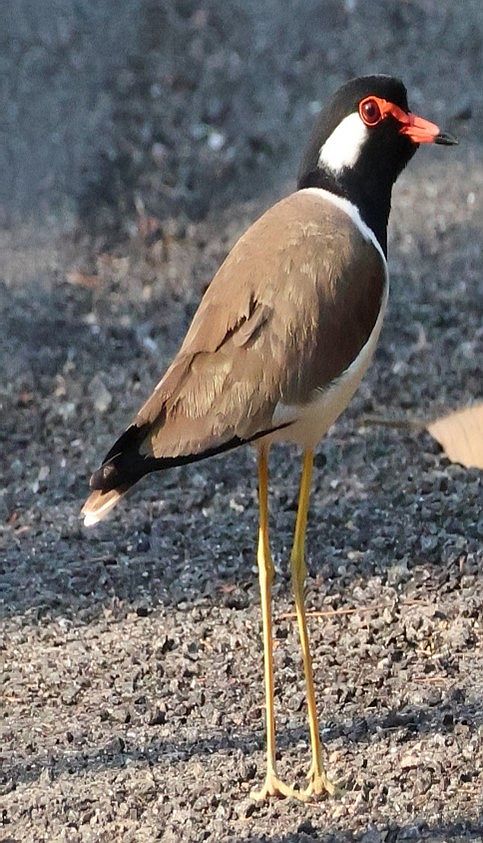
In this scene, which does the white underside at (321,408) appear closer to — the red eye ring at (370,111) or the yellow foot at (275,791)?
the red eye ring at (370,111)

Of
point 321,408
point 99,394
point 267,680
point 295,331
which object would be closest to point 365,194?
point 295,331

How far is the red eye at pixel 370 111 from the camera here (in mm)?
3746

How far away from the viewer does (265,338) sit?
349 cm

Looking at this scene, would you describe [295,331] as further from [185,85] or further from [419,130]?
[185,85]

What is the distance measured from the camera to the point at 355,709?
408cm

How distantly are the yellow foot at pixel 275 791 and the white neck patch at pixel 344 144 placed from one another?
1652mm

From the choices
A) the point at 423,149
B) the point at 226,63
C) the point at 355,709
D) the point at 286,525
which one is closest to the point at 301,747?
the point at 355,709

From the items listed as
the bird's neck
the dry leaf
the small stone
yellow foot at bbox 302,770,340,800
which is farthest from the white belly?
the small stone

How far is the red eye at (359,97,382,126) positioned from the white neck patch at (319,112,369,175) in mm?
15

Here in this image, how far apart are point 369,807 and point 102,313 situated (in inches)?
170

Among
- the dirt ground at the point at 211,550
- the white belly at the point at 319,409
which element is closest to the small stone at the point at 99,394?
A: the dirt ground at the point at 211,550

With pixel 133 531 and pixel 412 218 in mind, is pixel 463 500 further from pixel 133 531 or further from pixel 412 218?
pixel 412 218

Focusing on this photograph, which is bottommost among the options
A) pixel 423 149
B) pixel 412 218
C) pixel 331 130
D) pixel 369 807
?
pixel 369 807

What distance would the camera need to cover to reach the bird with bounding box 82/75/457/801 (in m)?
3.42
